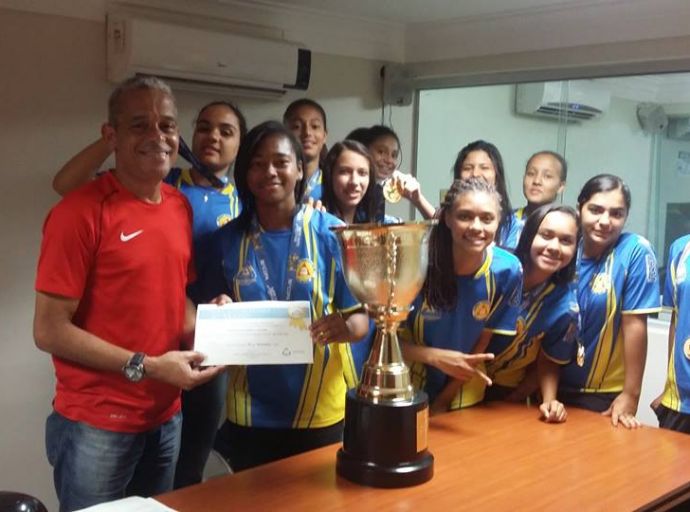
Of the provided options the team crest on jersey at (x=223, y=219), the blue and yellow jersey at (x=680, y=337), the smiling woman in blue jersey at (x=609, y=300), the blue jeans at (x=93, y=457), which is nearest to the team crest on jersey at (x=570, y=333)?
the smiling woman in blue jersey at (x=609, y=300)

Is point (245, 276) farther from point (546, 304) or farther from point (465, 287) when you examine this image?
point (546, 304)

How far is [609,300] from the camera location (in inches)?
94.1

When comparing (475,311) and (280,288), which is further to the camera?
(475,311)

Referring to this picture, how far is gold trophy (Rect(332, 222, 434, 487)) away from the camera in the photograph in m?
1.69

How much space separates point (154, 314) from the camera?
1856 millimetres

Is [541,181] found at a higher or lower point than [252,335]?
higher

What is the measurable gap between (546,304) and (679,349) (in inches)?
17.4

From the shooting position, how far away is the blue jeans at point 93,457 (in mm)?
1814

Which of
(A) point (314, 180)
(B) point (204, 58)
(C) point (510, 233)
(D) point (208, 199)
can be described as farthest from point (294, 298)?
(B) point (204, 58)

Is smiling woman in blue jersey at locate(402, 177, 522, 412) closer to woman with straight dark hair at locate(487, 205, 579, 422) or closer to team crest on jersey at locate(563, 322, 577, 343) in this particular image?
woman with straight dark hair at locate(487, 205, 579, 422)

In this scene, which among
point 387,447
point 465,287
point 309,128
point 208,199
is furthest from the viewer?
point 309,128

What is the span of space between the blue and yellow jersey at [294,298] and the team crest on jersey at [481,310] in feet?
1.19

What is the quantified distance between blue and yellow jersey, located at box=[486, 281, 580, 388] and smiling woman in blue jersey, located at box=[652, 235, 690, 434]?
33 cm

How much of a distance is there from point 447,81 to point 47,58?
1941 mm
